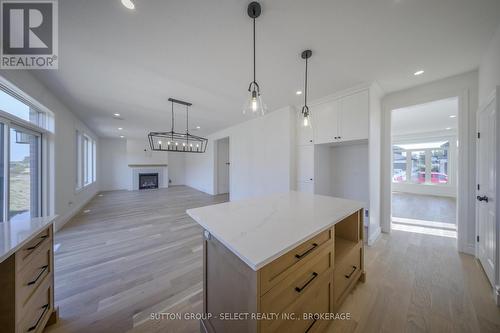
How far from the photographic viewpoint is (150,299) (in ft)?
5.47

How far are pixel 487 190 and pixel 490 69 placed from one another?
4.52ft

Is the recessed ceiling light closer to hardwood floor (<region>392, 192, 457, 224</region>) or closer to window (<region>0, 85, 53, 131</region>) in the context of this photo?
window (<region>0, 85, 53, 131</region>)

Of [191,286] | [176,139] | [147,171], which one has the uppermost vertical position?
[176,139]

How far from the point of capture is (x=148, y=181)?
29.6 feet

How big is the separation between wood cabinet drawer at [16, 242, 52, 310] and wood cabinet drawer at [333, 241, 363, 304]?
2.14 metres

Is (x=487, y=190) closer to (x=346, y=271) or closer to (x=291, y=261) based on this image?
(x=346, y=271)

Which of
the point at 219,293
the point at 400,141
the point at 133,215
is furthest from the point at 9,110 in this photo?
the point at 400,141

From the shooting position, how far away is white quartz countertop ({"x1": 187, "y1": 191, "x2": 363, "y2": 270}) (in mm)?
854

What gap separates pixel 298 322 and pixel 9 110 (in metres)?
3.98

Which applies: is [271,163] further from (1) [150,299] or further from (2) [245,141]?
(1) [150,299]

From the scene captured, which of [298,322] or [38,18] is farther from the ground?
[38,18]

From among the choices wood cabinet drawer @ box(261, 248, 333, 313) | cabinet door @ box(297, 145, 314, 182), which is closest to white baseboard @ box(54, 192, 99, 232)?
wood cabinet drawer @ box(261, 248, 333, 313)

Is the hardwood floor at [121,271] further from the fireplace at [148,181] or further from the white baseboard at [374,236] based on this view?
the fireplace at [148,181]

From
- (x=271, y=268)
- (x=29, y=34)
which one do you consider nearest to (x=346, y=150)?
(x=271, y=268)
